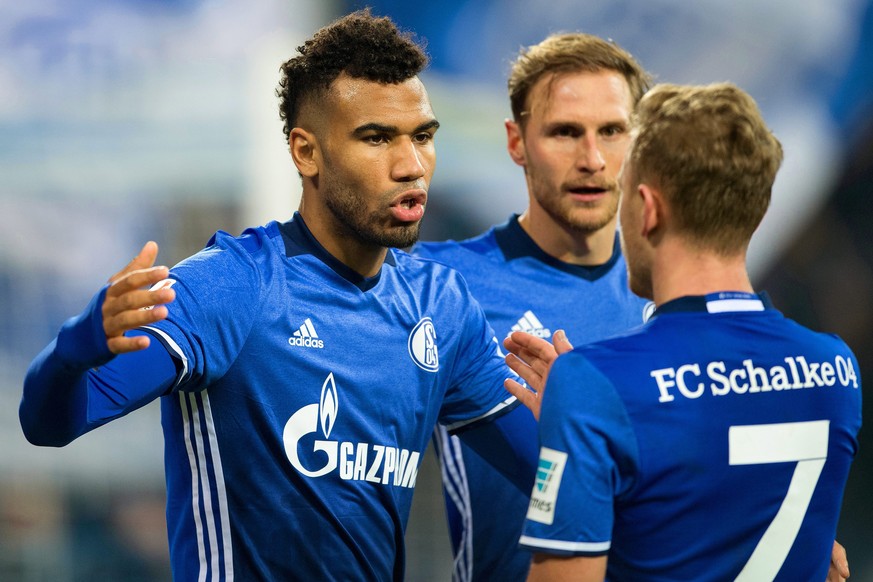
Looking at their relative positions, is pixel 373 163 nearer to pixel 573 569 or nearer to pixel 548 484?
pixel 548 484

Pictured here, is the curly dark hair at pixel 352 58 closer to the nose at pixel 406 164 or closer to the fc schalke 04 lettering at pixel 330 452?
the nose at pixel 406 164

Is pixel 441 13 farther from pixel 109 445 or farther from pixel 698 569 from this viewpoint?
pixel 698 569

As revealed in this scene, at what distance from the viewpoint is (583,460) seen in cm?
195

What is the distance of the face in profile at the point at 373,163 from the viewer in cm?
274

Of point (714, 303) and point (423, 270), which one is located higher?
point (423, 270)

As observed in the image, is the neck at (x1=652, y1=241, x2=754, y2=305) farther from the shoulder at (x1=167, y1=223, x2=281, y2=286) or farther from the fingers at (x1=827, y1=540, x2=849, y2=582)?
the shoulder at (x1=167, y1=223, x2=281, y2=286)

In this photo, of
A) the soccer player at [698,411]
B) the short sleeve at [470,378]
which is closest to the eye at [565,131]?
the short sleeve at [470,378]

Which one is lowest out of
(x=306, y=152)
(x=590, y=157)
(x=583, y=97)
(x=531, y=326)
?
(x=531, y=326)

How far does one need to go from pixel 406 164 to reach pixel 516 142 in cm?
128

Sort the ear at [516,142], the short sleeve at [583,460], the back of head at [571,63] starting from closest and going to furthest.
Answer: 1. the short sleeve at [583,460]
2. the back of head at [571,63]
3. the ear at [516,142]

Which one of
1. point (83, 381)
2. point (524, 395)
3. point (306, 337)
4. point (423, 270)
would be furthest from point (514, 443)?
point (83, 381)

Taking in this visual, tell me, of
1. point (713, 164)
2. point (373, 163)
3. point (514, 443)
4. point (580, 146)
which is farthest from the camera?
point (580, 146)

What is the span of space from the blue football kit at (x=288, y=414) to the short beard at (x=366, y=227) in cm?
9

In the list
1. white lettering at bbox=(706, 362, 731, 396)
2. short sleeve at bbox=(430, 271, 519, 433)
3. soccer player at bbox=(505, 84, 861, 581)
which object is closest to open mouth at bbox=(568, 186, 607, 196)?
short sleeve at bbox=(430, 271, 519, 433)
